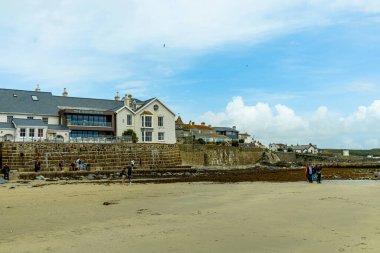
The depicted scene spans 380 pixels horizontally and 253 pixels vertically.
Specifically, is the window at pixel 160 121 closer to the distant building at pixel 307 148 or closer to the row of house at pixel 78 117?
the row of house at pixel 78 117

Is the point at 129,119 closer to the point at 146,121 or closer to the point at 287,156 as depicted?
the point at 146,121

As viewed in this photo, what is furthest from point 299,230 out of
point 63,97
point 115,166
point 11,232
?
point 63,97

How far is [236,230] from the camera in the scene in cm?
1062

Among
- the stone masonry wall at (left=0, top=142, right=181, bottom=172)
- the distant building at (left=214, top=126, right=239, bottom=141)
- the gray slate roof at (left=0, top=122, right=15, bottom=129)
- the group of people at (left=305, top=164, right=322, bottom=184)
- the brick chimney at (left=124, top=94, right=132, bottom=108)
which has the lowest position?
the group of people at (left=305, top=164, right=322, bottom=184)

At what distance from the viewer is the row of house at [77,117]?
48991 millimetres

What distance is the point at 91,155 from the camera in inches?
1769

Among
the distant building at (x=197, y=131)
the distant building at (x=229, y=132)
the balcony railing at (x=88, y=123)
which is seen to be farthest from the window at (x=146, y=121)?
the distant building at (x=229, y=132)

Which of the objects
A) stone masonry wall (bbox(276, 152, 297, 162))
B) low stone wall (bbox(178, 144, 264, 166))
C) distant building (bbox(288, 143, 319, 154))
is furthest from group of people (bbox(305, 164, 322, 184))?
distant building (bbox(288, 143, 319, 154))

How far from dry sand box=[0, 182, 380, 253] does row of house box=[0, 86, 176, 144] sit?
109ft

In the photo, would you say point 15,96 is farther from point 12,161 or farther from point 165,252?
point 165,252

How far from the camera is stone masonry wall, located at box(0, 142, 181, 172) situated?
39378 mm

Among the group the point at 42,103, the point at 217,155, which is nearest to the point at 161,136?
the point at 217,155

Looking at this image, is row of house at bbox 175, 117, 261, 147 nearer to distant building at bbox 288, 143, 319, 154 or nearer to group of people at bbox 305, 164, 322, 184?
distant building at bbox 288, 143, 319, 154

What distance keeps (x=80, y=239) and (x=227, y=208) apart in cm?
666
